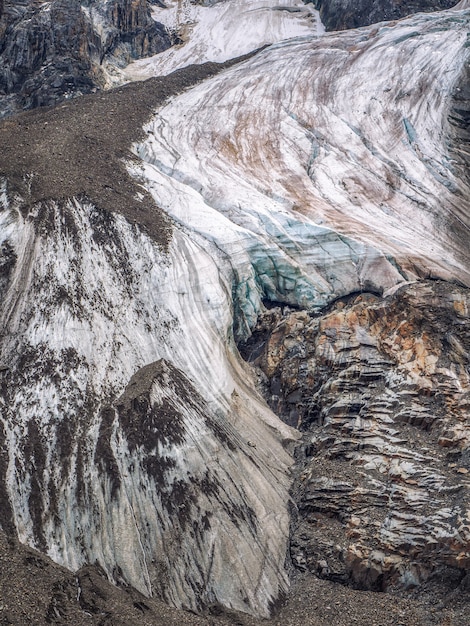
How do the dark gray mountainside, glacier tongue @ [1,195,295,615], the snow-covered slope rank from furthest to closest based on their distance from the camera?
the dark gray mountainside, the snow-covered slope, glacier tongue @ [1,195,295,615]

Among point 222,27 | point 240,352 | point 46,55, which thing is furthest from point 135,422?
point 222,27

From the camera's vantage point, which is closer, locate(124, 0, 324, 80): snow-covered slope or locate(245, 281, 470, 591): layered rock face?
locate(245, 281, 470, 591): layered rock face

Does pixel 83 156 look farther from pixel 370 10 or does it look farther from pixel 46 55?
pixel 370 10

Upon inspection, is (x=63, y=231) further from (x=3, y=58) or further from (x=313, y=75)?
(x=3, y=58)

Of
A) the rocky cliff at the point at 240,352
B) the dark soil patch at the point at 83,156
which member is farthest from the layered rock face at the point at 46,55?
the rocky cliff at the point at 240,352

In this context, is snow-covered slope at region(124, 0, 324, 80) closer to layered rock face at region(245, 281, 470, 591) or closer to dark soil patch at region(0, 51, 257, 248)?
dark soil patch at region(0, 51, 257, 248)

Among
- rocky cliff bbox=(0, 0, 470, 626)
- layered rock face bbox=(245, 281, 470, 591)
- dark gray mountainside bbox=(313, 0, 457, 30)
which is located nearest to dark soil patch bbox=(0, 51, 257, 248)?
rocky cliff bbox=(0, 0, 470, 626)

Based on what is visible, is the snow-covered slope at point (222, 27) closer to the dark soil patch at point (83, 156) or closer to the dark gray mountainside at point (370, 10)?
the dark gray mountainside at point (370, 10)
